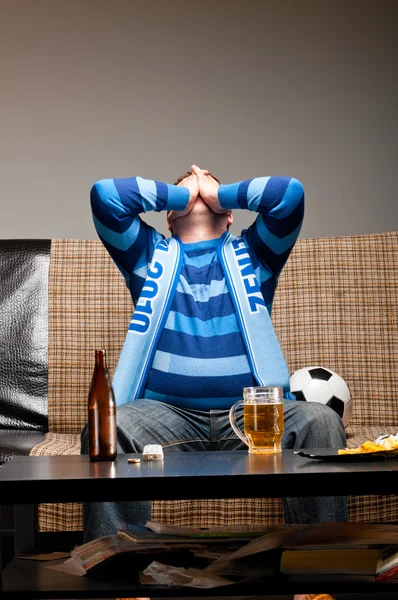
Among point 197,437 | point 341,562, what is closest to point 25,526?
point 197,437

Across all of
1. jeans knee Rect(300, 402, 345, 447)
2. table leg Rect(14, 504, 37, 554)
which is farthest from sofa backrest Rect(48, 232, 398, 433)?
table leg Rect(14, 504, 37, 554)

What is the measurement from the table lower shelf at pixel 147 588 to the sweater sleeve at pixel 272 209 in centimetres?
105

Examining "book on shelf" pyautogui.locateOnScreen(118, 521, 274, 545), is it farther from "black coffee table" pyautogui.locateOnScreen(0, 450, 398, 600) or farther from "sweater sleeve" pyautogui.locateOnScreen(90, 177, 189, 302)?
"sweater sleeve" pyautogui.locateOnScreen(90, 177, 189, 302)

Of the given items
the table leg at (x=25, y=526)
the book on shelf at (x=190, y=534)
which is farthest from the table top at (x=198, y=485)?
the table leg at (x=25, y=526)

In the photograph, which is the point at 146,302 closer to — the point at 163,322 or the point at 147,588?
the point at 163,322

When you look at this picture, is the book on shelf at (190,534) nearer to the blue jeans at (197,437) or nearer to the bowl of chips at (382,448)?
the blue jeans at (197,437)

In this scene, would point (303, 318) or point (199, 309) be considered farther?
point (303, 318)

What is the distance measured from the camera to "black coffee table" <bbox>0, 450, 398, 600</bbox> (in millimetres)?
1189

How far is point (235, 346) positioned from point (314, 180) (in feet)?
4.26

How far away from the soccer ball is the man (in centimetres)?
29

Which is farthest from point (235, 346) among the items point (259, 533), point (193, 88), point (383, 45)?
point (383, 45)

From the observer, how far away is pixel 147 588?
130 centimetres

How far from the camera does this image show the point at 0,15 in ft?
10.5

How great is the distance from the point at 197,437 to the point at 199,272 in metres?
0.47
